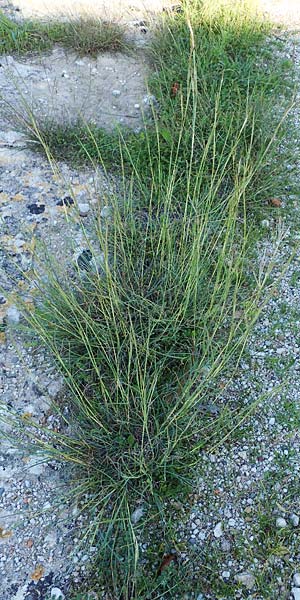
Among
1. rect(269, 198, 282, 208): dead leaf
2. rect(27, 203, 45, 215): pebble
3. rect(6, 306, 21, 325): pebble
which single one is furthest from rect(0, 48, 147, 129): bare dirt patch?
rect(6, 306, 21, 325): pebble

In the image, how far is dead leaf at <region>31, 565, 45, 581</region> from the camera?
93.1 inches

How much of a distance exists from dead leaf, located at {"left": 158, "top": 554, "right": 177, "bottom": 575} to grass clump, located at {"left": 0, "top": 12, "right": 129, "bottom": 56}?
3.88 m

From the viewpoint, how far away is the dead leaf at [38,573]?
2.37 m

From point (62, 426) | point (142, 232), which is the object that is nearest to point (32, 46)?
point (142, 232)

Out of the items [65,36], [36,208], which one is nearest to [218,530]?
[36,208]

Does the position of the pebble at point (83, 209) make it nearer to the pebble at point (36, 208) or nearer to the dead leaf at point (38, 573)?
the pebble at point (36, 208)

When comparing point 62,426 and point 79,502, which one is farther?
point 62,426

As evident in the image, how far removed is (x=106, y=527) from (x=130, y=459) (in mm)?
288

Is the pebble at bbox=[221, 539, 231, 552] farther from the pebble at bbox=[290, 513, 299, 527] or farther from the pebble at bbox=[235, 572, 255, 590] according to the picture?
the pebble at bbox=[290, 513, 299, 527]

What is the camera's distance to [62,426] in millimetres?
2789

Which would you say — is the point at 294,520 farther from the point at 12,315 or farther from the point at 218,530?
the point at 12,315

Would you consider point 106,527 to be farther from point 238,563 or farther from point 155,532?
point 238,563

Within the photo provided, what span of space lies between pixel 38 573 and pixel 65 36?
4.02 meters

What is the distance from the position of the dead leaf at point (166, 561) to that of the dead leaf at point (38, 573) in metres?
0.47
